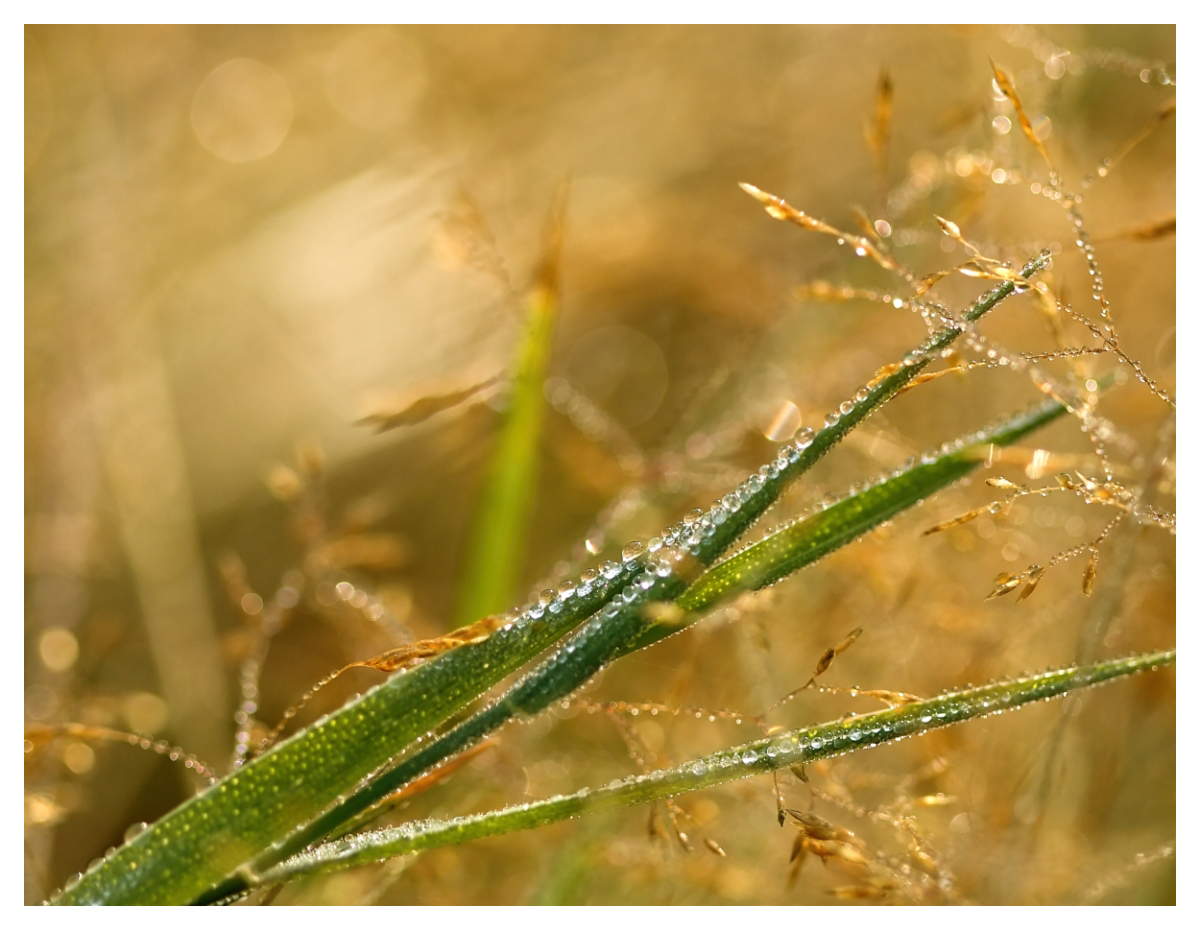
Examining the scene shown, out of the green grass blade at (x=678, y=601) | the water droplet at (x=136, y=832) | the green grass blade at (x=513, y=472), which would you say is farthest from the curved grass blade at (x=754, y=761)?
the green grass blade at (x=513, y=472)

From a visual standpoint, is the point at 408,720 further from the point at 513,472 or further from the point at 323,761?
the point at 513,472

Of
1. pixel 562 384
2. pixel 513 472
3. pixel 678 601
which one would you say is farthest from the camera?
pixel 562 384

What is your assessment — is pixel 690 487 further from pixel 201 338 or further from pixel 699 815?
pixel 201 338

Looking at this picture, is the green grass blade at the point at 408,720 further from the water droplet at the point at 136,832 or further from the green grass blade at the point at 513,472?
the green grass blade at the point at 513,472

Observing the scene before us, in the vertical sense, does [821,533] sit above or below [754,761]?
above

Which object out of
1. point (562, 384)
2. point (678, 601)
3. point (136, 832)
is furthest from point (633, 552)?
point (562, 384)

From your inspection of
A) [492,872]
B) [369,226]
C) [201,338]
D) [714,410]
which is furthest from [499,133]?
[492,872]
